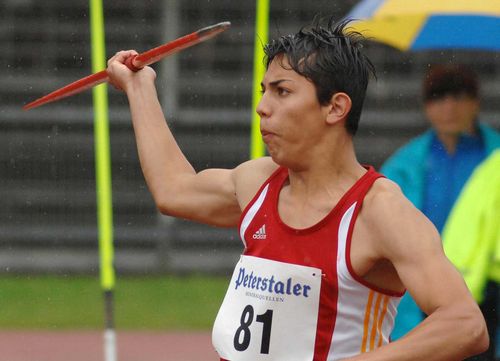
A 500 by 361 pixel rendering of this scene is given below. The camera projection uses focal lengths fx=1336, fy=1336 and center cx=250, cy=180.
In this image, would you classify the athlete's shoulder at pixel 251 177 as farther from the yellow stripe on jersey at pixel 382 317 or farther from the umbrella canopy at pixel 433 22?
the umbrella canopy at pixel 433 22

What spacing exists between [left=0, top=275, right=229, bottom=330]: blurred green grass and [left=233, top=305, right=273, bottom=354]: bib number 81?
20.8 ft

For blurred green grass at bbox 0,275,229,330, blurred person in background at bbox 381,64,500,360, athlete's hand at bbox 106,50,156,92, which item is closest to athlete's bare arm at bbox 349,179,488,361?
athlete's hand at bbox 106,50,156,92

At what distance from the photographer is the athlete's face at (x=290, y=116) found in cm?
306

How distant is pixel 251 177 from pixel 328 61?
0.39m

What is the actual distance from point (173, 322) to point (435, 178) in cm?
452

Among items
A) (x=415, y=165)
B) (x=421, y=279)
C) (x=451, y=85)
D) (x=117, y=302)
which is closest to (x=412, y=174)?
(x=415, y=165)

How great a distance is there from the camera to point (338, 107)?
309 cm

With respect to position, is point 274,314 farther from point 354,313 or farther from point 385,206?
point 385,206

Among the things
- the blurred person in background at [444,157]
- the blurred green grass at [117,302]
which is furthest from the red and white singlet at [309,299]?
the blurred green grass at [117,302]

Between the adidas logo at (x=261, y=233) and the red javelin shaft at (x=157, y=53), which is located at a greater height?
the red javelin shaft at (x=157, y=53)

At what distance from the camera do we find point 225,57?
435 inches

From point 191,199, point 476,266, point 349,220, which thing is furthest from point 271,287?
point 476,266

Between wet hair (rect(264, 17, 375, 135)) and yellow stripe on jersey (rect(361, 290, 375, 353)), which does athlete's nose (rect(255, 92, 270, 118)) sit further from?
yellow stripe on jersey (rect(361, 290, 375, 353))

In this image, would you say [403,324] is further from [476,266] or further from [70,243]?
[70,243]
